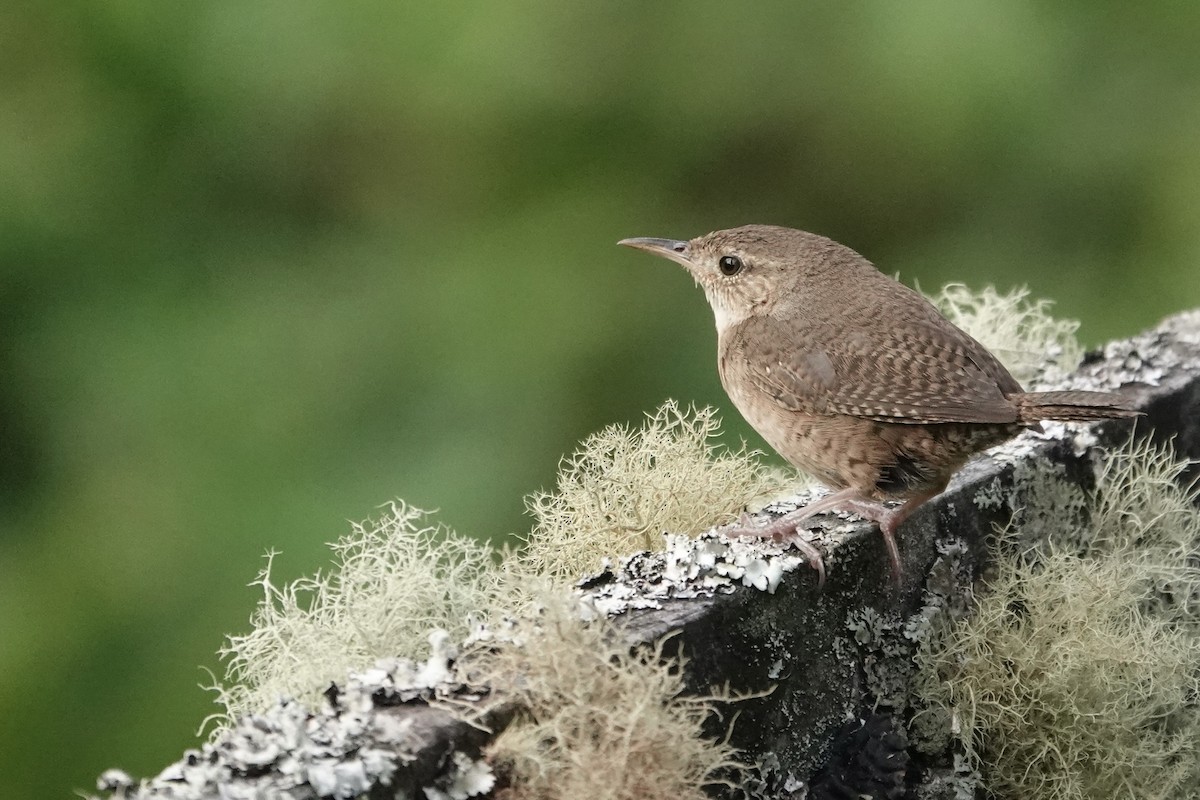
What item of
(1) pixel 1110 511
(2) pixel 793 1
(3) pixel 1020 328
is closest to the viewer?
(1) pixel 1110 511

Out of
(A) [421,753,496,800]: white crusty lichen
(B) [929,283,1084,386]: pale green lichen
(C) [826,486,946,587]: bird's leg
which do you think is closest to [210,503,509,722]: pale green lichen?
(A) [421,753,496,800]: white crusty lichen

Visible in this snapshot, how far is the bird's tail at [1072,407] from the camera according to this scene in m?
1.18

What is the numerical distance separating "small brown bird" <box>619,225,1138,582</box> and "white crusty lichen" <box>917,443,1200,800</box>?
11 centimetres

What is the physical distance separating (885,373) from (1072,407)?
20cm

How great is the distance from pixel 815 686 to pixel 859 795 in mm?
91

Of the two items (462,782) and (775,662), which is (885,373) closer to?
(775,662)

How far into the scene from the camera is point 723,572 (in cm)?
95

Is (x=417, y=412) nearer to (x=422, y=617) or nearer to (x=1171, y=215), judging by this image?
(x=422, y=617)

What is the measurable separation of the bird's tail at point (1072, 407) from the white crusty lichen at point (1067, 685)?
132mm

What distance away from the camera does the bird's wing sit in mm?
1270

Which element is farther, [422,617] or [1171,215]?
[1171,215]

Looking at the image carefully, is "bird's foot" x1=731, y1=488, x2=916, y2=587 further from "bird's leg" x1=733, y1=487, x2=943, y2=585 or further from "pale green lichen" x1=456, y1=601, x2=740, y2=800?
"pale green lichen" x1=456, y1=601, x2=740, y2=800

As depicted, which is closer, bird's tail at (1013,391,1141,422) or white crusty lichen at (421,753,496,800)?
white crusty lichen at (421,753,496,800)

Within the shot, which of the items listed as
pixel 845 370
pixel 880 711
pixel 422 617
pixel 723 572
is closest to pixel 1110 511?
pixel 845 370
